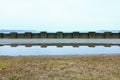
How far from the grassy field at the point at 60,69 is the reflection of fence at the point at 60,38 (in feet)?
2.68

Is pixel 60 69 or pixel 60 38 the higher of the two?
pixel 60 38

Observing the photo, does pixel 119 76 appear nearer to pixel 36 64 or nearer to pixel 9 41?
pixel 36 64

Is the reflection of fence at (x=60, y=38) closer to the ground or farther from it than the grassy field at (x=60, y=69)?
farther from it

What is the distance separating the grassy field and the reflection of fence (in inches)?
32.2

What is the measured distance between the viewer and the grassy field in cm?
1412

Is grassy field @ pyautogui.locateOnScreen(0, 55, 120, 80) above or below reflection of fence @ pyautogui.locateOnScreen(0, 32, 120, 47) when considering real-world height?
below

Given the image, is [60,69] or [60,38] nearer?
[60,69]

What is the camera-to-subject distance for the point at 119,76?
14.4m

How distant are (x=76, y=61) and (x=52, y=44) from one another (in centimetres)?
147

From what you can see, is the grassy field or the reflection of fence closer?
the grassy field

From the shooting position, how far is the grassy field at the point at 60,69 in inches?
556

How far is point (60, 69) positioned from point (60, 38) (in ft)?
10.7

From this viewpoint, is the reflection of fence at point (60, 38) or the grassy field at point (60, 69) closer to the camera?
the grassy field at point (60, 69)

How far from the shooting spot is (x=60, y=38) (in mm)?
18234
